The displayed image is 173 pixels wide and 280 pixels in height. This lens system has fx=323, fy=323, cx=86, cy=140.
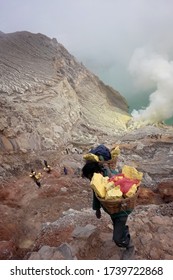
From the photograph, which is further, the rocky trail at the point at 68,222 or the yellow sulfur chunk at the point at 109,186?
the rocky trail at the point at 68,222

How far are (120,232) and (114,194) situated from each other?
775 millimetres

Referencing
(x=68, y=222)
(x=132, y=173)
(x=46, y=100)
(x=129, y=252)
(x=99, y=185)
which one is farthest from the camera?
(x=46, y=100)

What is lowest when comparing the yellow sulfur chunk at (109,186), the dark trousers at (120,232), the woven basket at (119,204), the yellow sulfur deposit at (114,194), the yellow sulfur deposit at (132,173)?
the dark trousers at (120,232)

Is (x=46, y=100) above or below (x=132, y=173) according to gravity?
above

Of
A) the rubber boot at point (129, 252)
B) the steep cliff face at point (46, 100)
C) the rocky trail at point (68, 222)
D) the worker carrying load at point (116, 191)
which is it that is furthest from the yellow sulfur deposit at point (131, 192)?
the steep cliff face at point (46, 100)

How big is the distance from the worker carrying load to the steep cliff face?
13375 mm

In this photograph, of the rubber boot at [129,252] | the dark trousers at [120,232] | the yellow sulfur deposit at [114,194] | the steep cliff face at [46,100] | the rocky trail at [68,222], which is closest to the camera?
the yellow sulfur deposit at [114,194]

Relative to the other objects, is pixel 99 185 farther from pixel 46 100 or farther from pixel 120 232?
pixel 46 100

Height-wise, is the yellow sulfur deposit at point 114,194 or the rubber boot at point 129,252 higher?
the yellow sulfur deposit at point 114,194

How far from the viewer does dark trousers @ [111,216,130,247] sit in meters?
4.61

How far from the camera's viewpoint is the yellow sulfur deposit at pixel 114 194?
4236 mm

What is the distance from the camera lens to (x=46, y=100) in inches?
955

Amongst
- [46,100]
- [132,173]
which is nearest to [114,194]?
[132,173]

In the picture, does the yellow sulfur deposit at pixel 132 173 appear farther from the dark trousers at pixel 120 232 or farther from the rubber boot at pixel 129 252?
the rubber boot at pixel 129 252
